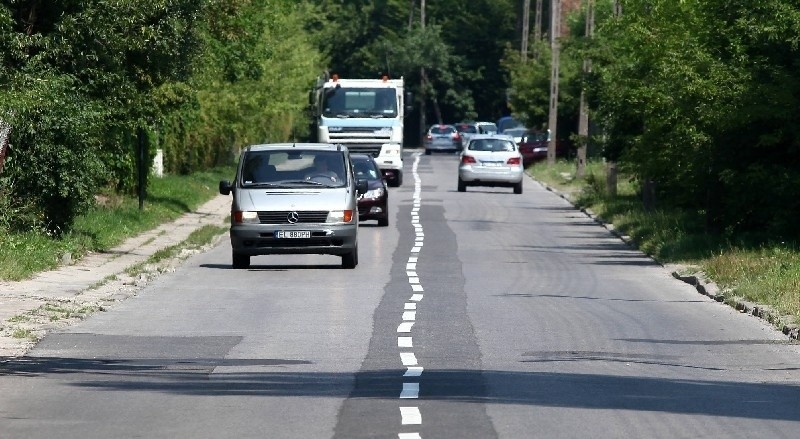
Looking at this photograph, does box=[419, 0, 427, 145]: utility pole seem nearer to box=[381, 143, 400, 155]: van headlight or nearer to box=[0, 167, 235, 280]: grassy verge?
box=[0, 167, 235, 280]: grassy verge

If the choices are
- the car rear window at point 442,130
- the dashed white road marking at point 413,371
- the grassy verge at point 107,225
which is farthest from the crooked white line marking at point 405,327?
the car rear window at point 442,130

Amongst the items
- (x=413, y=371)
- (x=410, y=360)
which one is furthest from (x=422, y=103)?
(x=413, y=371)

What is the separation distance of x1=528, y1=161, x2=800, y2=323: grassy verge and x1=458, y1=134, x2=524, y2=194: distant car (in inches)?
196

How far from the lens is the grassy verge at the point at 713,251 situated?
63.7 ft

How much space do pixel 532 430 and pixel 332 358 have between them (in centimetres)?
418

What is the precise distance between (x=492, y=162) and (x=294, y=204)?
24.9 metres

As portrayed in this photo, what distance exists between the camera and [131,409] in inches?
437

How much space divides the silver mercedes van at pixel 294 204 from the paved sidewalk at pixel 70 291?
4.63ft

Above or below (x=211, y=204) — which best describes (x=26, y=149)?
above

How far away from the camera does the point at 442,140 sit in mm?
90375

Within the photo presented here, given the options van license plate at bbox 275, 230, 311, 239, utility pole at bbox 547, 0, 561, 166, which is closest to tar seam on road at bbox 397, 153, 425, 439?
van license plate at bbox 275, 230, 311, 239

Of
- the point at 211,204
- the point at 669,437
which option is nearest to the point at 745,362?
the point at 669,437

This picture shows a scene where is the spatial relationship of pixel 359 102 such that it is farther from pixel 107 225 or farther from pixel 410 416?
pixel 410 416

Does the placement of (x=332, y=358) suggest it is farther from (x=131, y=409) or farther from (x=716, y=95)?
(x=716, y=95)
